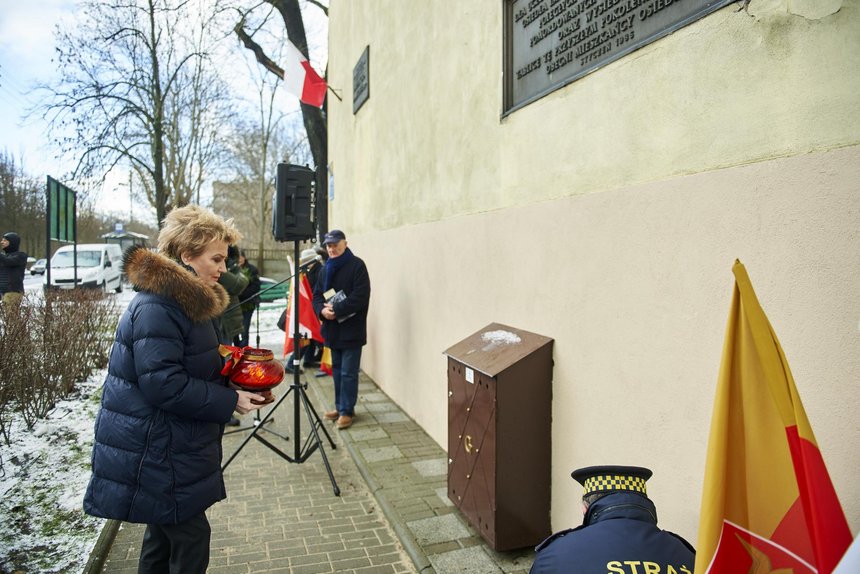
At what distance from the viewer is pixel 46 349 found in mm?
5988

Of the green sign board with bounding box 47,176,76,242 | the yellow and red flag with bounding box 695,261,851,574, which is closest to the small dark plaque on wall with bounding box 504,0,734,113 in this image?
the yellow and red flag with bounding box 695,261,851,574

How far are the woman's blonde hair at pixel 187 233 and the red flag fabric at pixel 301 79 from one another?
7006 millimetres

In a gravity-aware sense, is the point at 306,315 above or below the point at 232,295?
below

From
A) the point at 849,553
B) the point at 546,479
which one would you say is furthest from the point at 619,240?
the point at 849,553

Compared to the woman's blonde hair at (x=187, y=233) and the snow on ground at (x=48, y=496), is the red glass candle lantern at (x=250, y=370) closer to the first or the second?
the woman's blonde hair at (x=187, y=233)

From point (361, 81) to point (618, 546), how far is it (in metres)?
8.31

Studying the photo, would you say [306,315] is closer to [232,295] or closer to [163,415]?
[232,295]

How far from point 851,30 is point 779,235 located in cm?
65

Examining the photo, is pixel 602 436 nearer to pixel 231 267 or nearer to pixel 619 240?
pixel 619 240

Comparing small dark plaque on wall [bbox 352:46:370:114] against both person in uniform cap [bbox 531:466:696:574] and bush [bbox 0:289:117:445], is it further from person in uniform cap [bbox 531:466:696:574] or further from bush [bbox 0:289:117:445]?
person in uniform cap [bbox 531:466:696:574]

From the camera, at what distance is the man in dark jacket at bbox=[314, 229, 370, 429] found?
236 inches

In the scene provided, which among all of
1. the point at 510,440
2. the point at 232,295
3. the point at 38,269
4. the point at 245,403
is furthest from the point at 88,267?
the point at 510,440

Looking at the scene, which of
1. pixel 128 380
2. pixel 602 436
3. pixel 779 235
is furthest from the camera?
pixel 602 436

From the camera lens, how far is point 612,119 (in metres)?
2.86
